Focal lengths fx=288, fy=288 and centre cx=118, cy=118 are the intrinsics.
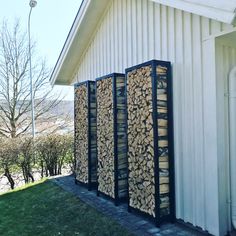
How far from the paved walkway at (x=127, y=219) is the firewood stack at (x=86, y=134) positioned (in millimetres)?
387

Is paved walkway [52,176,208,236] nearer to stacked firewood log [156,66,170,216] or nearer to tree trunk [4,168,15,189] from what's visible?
stacked firewood log [156,66,170,216]

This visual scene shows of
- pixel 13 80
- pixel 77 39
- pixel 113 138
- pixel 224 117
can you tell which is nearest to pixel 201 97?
pixel 224 117

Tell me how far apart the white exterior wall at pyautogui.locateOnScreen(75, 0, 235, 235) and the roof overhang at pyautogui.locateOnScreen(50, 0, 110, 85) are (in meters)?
1.60

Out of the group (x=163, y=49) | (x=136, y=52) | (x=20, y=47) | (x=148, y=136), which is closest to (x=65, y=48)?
(x=136, y=52)

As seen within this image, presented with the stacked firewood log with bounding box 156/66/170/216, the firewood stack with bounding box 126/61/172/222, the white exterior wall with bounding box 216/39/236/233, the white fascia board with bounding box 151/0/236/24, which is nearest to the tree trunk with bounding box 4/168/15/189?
the firewood stack with bounding box 126/61/172/222

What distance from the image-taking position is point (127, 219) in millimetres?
5004

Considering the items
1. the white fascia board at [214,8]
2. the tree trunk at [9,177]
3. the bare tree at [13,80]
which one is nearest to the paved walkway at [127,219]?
the white fascia board at [214,8]

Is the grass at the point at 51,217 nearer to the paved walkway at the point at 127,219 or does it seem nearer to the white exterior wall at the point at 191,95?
the paved walkway at the point at 127,219

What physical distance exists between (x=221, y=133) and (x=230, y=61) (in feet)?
3.64

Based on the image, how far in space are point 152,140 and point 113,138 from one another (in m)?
1.29

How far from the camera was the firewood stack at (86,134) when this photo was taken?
271 inches

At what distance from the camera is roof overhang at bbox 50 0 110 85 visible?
6973mm

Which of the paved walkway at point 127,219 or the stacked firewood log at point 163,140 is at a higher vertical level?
the stacked firewood log at point 163,140

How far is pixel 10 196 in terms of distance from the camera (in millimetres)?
7691
